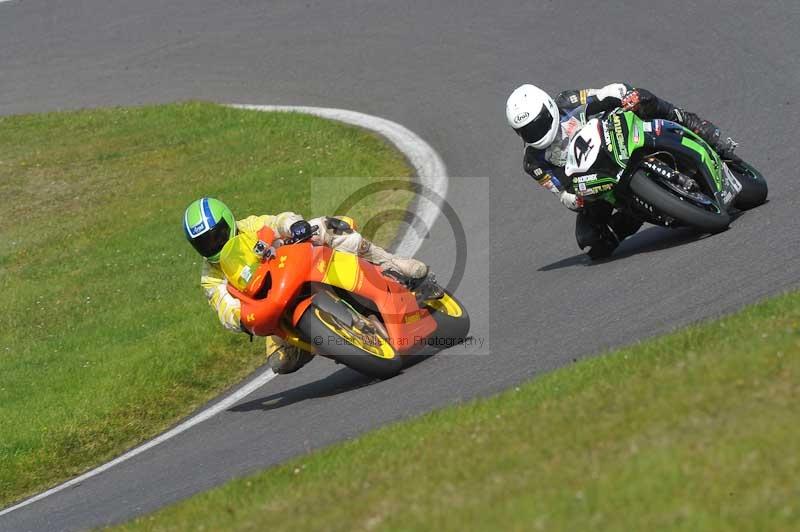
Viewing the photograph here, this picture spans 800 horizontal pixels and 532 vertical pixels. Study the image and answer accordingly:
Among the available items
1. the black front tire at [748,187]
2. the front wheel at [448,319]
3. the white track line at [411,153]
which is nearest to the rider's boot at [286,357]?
the front wheel at [448,319]

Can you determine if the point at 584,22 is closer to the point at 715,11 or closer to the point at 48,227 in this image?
the point at 715,11

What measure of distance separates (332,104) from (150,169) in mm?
2715

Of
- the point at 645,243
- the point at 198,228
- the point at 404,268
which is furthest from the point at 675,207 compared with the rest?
the point at 198,228

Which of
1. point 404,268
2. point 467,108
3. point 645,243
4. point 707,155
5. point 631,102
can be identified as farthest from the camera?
point 467,108

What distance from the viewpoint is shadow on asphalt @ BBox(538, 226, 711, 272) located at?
10.2 m

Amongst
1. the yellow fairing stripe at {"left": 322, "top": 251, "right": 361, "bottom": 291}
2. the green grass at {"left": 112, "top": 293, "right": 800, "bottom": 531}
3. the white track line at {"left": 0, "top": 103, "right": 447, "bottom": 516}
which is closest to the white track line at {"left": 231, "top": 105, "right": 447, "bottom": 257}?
the white track line at {"left": 0, "top": 103, "right": 447, "bottom": 516}

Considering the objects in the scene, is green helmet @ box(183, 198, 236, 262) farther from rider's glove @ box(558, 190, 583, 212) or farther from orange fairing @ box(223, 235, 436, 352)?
rider's glove @ box(558, 190, 583, 212)

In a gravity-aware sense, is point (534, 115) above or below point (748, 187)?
above

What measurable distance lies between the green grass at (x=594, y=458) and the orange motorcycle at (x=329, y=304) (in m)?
1.67

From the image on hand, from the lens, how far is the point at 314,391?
9688mm

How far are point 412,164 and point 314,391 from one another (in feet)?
18.5

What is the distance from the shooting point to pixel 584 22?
1692 centimetres

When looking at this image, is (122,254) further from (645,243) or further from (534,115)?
(645,243)

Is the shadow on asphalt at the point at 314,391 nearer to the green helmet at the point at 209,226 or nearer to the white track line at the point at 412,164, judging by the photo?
the white track line at the point at 412,164
